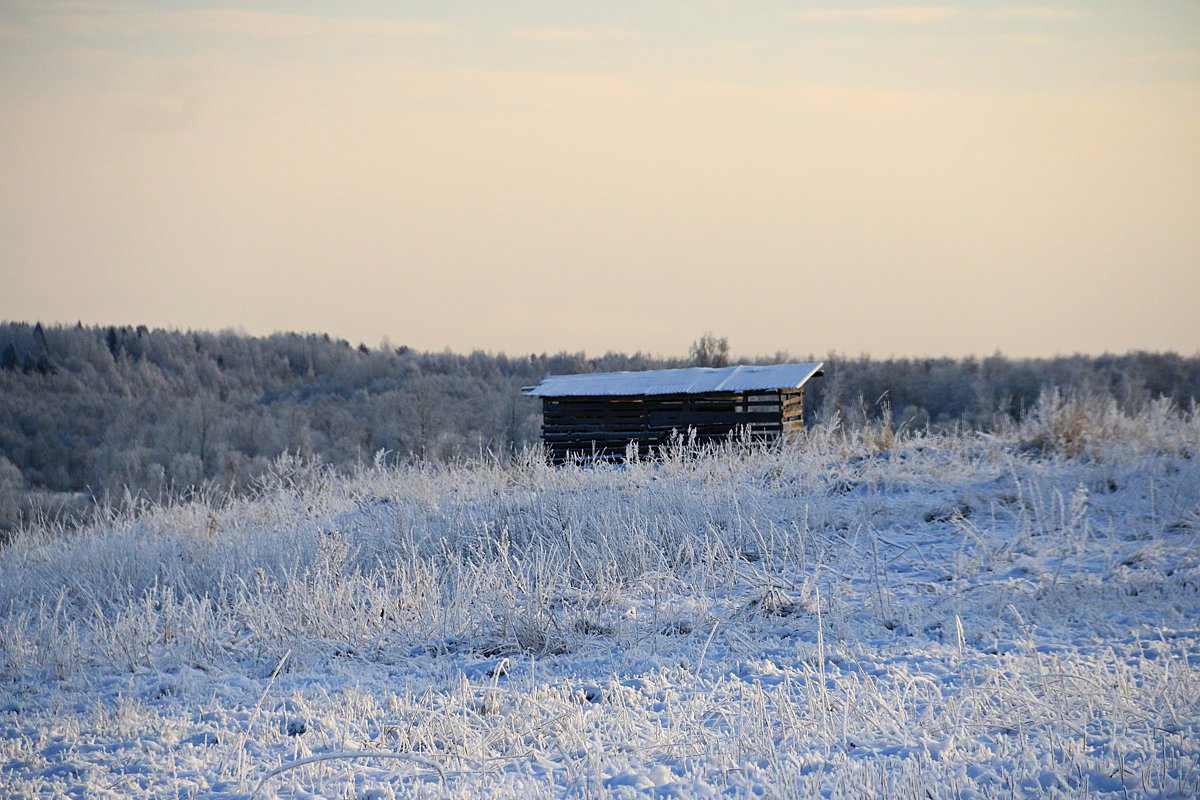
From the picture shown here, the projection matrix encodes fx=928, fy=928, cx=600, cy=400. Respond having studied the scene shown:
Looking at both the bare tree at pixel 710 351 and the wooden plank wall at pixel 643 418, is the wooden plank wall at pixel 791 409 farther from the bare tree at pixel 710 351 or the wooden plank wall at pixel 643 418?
the bare tree at pixel 710 351

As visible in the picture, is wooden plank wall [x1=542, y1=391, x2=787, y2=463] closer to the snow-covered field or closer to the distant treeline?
the snow-covered field

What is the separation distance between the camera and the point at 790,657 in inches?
199

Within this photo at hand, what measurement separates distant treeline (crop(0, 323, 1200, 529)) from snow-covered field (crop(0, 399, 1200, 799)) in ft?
86.8

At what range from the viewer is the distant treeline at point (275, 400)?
147 ft

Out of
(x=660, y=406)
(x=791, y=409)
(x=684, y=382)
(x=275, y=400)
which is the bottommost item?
(x=275, y=400)

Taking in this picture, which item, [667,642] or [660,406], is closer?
[667,642]

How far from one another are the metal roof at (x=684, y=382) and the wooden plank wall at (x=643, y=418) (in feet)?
0.88

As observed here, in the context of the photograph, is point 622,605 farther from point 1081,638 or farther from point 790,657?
point 1081,638

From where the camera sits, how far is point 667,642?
17.5ft

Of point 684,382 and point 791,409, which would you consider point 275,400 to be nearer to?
point 684,382

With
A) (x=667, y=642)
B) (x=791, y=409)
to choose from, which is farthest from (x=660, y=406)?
(x=667, y=642)

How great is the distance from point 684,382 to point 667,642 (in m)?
16.0

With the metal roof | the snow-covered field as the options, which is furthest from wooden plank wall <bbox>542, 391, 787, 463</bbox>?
the snow-covered field

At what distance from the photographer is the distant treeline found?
44812mm
